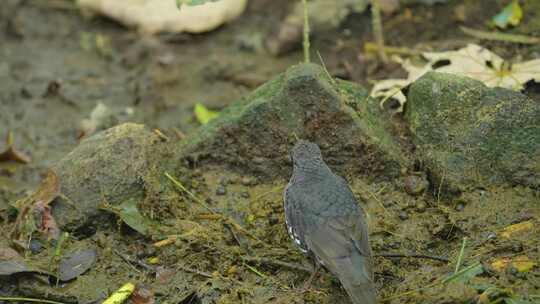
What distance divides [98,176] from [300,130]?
147cm

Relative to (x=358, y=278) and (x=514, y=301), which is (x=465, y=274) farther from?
(x=358, y=278)

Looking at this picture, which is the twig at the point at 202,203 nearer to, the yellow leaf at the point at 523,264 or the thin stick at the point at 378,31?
the yellow leaf at the point at 523,264

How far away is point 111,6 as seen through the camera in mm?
8766

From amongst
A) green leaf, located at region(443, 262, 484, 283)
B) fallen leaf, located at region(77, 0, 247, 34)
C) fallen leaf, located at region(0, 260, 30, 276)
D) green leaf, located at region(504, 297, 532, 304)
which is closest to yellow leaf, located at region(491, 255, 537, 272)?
green leaf, located at region(443, 262, 484, 283)

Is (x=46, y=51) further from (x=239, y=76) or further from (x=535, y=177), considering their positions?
(x=535, y=177)

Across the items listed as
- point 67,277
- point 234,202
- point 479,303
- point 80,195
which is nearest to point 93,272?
point 67,277

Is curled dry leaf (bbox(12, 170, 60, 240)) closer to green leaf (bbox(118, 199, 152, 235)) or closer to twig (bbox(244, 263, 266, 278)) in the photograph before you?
green leaf (bbox(118, 199, 152, 235))

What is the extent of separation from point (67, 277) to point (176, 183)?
3.38 ft

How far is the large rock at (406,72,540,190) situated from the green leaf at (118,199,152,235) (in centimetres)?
202

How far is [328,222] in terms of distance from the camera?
16.4 feet

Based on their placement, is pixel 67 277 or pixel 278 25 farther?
pixel 278 25

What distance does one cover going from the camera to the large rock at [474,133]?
5.31m

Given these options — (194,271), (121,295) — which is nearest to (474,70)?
(194,271)

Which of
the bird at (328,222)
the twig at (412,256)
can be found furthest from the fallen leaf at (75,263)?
the twig at (412,256)
